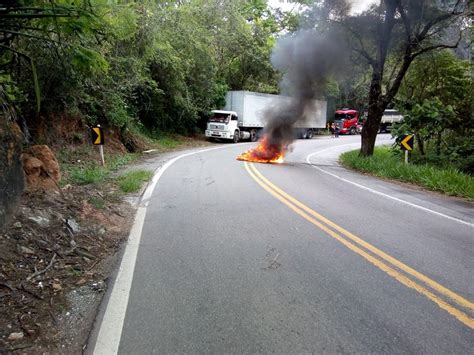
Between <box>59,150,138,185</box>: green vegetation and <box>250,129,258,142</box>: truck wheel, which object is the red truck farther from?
<box>59,150,138,185</box>: green vegetation

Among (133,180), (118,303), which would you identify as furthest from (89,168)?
(118,303)

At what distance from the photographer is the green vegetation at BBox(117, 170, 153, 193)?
9145mm

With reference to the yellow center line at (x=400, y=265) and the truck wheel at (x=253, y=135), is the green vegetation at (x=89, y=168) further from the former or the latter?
the truck wheel at (x=253, y=135)

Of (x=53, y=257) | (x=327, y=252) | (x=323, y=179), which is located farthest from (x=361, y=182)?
(x=53, y=257)

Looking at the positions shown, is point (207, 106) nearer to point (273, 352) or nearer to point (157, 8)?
point (157, 8)

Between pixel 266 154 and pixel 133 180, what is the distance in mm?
7812

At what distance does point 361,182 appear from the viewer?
12242 millimetres

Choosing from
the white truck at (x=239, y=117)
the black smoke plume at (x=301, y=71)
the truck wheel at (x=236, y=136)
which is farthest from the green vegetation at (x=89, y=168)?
the truck wheel at (x=236, y=136)

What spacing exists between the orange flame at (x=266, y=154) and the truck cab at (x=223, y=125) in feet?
28.2

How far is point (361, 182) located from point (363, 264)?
7956mm

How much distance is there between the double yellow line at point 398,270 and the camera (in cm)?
367

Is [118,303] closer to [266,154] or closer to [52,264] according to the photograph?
[52,264]

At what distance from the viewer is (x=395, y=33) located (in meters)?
16.1

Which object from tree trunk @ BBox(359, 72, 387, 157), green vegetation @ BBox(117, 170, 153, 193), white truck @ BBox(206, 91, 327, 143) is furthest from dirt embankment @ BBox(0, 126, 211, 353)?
white truck @ BBox(206, 91, 327, 143)
